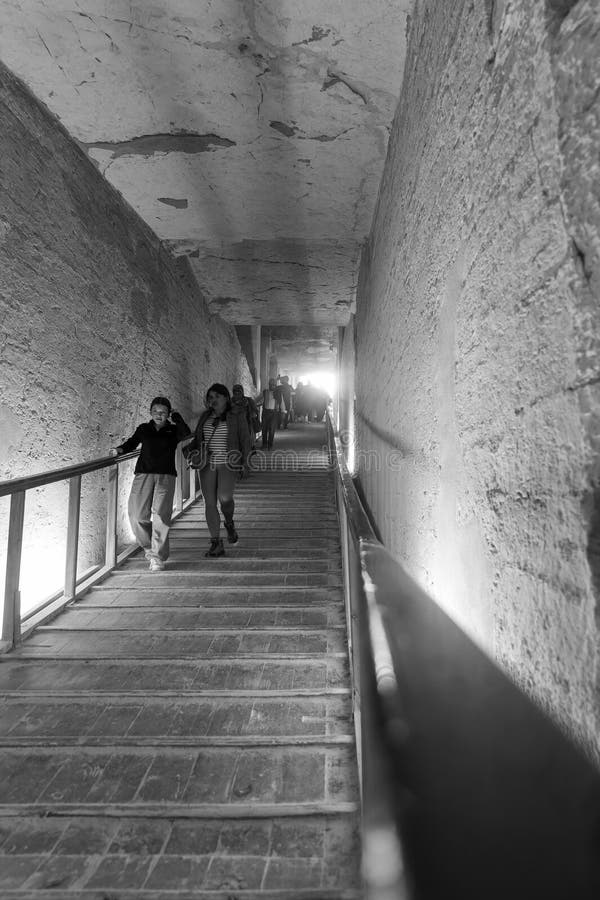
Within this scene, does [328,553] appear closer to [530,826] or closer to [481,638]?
[481,638]

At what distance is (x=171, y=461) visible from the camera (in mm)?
3916

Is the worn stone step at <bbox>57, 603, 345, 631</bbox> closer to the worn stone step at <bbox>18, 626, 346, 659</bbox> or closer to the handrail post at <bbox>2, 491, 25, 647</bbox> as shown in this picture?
the worn stone step at <bbox>18, 626, 346, 659</bbox>

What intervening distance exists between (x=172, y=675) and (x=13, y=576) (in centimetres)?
104

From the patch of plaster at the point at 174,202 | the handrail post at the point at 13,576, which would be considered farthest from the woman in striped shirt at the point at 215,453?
the patch of plaster at the point at 174,202

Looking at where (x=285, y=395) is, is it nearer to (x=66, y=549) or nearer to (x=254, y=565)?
(x=254, y=565)

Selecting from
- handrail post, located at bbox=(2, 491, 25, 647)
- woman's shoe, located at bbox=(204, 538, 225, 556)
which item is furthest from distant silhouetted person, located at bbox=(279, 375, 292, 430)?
handrail post, located at bbox=(2, 491, 25, 647)

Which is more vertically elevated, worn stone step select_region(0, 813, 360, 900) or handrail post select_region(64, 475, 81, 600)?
handrail post select_region(64, 475, 81, 600)

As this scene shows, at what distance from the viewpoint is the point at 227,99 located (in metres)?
3.04

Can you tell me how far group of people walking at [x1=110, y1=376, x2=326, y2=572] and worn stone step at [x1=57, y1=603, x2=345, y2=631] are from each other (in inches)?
31.0

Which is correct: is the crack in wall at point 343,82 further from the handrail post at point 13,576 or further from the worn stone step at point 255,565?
the worn stone step at point 255,565

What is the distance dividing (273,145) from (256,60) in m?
0.79

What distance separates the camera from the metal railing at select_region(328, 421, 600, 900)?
410mm

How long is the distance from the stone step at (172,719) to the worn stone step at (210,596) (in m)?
1.01

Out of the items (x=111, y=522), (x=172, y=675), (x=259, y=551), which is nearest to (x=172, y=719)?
(x=172, y=675)
